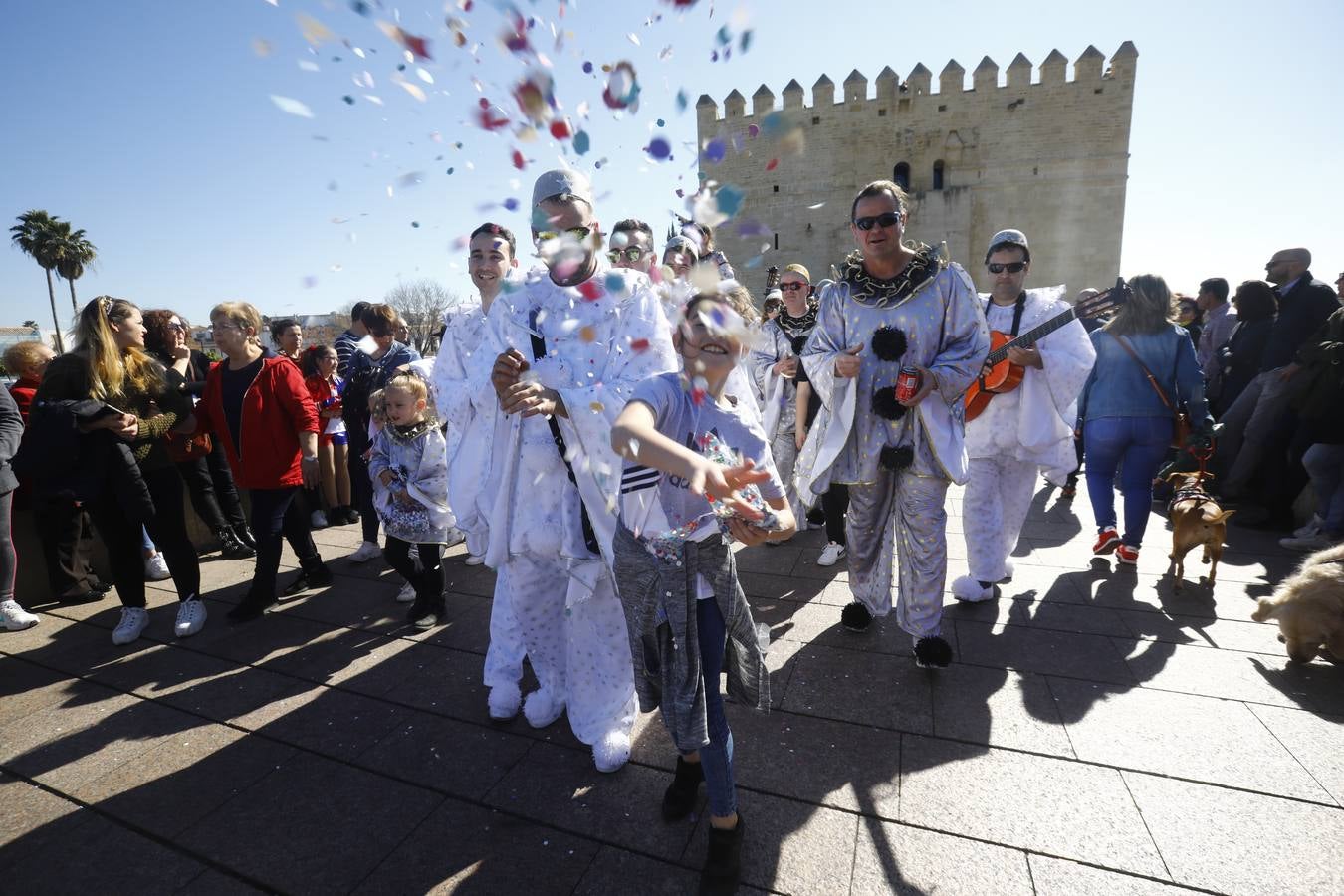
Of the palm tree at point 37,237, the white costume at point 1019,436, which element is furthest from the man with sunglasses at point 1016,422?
the palm tree at point 37,237

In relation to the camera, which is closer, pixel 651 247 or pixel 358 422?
pixel 651 247

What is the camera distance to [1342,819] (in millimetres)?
2055

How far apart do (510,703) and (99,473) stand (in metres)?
3.12

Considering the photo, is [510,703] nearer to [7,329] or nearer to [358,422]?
[358,422]

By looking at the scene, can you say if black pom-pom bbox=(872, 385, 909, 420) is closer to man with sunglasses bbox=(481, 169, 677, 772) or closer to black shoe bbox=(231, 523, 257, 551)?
man with sunglasses bbox=(481, 169, 677, 772)

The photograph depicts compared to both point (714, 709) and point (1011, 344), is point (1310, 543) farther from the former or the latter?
point (714, 709)

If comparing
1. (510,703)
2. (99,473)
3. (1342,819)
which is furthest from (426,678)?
(1342,819)

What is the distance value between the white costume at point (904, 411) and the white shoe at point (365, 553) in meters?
3.85

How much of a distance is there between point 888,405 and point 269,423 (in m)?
3.96

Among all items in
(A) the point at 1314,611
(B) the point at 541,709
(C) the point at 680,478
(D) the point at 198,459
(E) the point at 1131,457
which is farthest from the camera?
(D) the point at 198,459

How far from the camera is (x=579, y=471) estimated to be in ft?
7.87

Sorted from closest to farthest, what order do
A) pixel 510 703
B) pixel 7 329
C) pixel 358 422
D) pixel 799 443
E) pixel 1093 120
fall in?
pixel 510 703 → pixel 799 443 → pixel 358 422 → pixel 1093 120 → pixel 7 329

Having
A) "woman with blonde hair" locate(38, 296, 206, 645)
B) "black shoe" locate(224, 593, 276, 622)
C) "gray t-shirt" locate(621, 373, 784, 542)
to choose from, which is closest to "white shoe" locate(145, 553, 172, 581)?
"woman with blonde hair" locate(38, 296, 206, 645)

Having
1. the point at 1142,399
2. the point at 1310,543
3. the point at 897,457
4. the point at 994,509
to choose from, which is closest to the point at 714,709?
the point at 897,457
